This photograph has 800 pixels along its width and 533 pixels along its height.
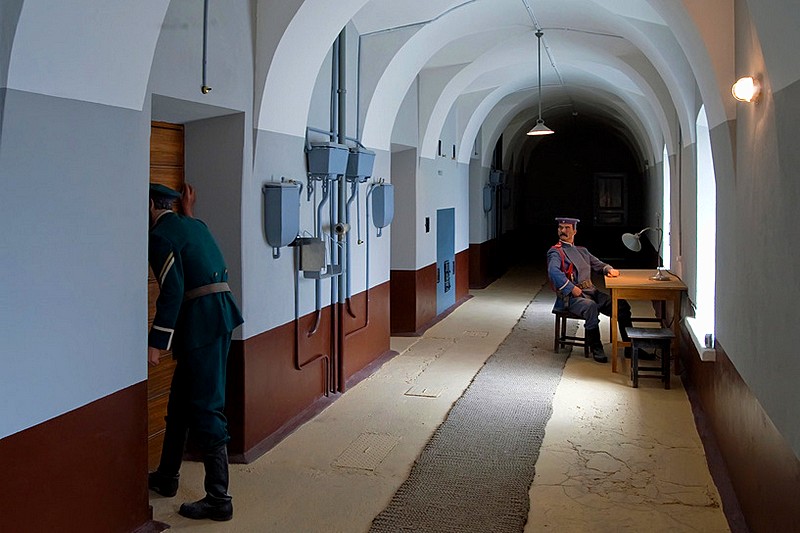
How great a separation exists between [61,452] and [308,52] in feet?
10.3

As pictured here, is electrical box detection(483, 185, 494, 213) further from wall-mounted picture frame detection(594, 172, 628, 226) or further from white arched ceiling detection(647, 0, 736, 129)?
white arched ceiling detection(647, 0, 736, 129)

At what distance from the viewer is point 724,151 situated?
4.51 metres

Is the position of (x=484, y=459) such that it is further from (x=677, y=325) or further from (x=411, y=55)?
(x=411, y=55)

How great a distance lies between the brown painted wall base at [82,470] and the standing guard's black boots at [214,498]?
240mm

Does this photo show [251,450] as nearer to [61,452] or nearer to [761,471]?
[61,452]

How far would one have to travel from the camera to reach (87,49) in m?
3.21

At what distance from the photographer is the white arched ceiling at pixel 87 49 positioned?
293 centimetres

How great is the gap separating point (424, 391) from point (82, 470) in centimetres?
366

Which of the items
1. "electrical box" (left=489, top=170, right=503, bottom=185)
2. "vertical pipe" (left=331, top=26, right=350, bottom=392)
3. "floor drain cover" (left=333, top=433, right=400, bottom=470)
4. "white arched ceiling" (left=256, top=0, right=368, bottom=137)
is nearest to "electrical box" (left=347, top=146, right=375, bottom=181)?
"vertical pipe" (left=331, top=26, right=350, bottom=392)

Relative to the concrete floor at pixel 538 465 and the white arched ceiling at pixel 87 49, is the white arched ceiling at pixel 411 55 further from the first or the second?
the white arched ceiling at pixel 87 49

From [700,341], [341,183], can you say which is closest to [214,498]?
[341,183]

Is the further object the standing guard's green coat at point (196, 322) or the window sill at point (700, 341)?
the window sill at point (700, 341)

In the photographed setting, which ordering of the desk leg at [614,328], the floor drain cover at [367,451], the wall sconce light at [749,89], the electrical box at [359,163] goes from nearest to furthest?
the wall sconce light at [749,89] < the floor drain cover at [367,451] < the electrical box at [359,163] < the desk leg at [614,328]

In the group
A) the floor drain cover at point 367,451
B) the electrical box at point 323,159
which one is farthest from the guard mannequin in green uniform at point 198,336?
the electrical box at point 323,159
